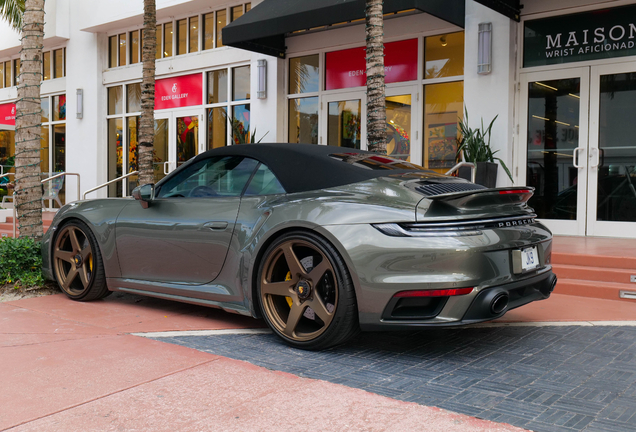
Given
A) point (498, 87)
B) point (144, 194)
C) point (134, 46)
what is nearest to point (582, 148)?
point (498, 87)

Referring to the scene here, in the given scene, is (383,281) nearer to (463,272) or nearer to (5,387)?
(463,272)

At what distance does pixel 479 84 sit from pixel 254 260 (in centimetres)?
663

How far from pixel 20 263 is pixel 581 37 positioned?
801cm

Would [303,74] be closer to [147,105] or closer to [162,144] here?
[147,105]

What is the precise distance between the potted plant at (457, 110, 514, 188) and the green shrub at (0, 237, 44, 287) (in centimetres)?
587

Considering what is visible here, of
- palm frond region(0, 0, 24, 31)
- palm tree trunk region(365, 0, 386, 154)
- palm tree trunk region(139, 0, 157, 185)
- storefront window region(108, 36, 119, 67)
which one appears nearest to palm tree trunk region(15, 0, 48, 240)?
palm tree trunk region(139, 0, 157, 185)

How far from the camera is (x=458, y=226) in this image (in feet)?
11.4

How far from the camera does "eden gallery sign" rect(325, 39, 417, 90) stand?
10625mm

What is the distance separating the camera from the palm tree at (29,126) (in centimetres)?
648

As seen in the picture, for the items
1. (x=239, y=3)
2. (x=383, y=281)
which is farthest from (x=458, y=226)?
(x=239, y=3)

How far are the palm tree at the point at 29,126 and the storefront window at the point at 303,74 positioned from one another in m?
6.19

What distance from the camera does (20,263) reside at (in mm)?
6016

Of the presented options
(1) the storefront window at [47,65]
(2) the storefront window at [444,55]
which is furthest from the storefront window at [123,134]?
(2) the storefront window at [444,55]

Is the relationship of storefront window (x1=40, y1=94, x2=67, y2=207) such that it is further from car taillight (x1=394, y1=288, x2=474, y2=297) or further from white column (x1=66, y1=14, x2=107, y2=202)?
car taillight (x1=394, y1=288, x2=474, y2=297)
